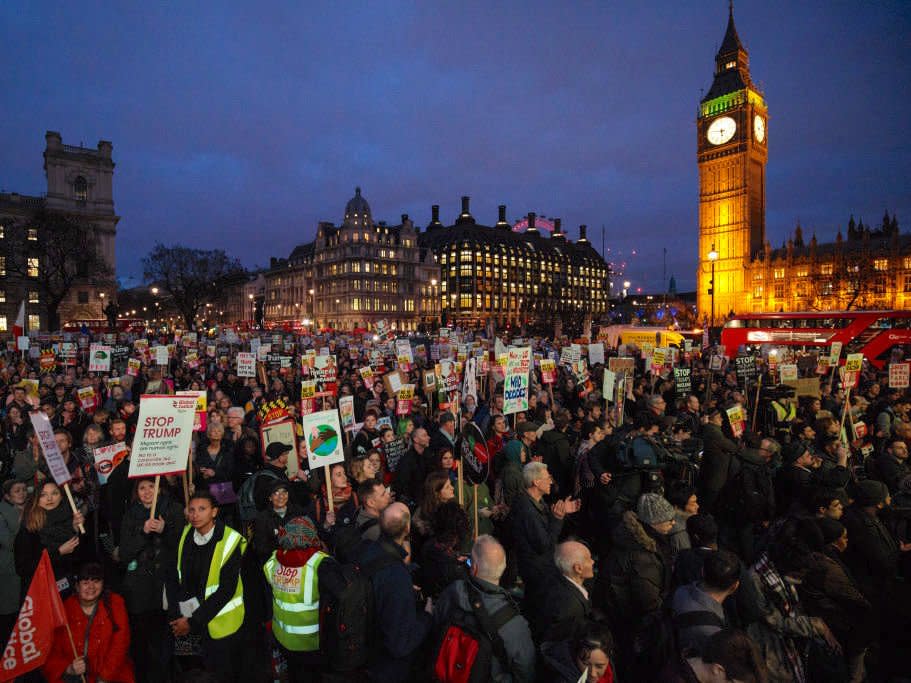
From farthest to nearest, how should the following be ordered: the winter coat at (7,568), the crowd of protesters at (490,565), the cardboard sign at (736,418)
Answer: the cardboard sign at (736,418) → the winter coat at (7,568) → the crowd of protesters at (490,565)

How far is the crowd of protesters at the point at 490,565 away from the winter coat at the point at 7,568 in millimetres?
12

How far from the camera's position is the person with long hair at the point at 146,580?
167 inches

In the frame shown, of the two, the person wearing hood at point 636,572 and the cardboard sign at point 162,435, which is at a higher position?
the cardboard sign at point 162,435

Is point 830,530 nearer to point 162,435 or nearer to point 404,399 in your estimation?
point 162,435

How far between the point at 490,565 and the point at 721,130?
96300 mm

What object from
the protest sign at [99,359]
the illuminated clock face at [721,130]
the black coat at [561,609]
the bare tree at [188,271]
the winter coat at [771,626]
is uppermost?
the illuminated clock face at [721,130]

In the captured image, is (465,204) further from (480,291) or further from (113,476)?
(113,476)

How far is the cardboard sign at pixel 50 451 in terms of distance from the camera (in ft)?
15.2

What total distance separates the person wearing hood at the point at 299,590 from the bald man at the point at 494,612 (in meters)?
0.81

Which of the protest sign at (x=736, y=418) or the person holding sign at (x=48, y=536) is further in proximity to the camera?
the protest sign at (x=736, y=418)

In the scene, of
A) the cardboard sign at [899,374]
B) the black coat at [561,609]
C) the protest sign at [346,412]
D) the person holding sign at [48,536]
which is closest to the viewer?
the black coat at [561,609]

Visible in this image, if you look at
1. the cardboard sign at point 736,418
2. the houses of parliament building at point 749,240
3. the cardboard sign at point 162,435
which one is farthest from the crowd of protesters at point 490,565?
the houses of parliament building at point 749,240

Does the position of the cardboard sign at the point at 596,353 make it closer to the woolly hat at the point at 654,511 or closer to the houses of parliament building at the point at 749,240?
the woolly hat at the point at 654,511

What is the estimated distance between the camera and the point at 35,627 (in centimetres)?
327
